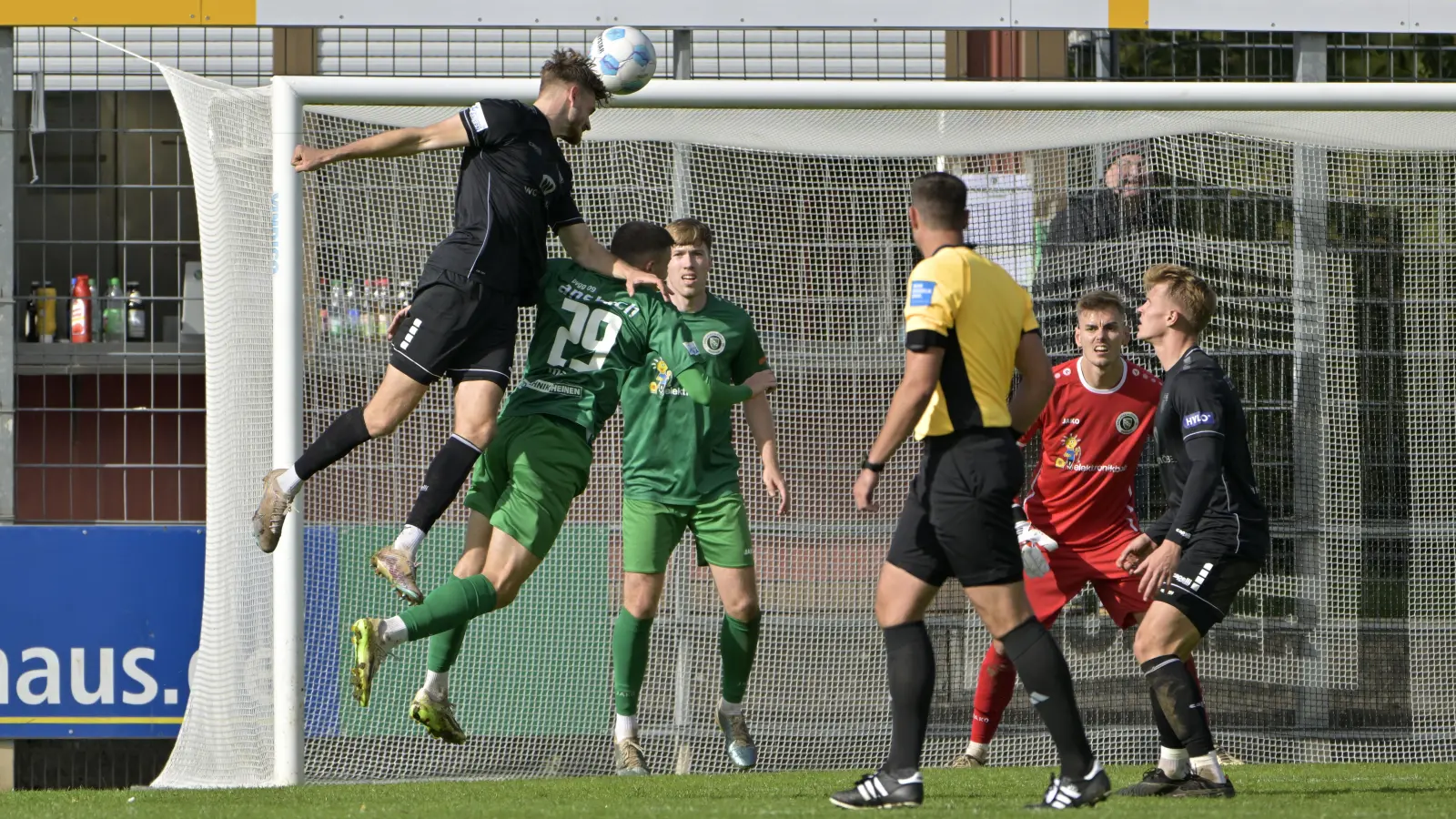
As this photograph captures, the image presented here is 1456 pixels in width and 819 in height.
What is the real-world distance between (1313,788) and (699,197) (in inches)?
132

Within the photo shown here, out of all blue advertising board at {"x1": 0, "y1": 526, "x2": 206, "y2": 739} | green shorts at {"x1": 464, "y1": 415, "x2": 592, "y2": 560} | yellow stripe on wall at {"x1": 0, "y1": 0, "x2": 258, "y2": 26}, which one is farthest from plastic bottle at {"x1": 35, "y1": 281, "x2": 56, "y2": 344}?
green shorts at {"x1": 464, "y1": 415, "x2": 592, "y2": 560}

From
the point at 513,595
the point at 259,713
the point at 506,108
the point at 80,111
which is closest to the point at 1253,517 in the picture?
the point at 513,595

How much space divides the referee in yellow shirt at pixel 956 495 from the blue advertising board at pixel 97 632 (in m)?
3.71

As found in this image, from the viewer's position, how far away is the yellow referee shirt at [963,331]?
418 centimetres

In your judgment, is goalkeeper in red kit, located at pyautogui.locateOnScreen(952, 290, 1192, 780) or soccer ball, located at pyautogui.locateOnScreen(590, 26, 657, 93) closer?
soccer ball, located at pyautogui.locateOnScreen(590, 26, 657, 93)

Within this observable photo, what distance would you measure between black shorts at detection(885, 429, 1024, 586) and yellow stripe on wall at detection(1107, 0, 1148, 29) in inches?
113

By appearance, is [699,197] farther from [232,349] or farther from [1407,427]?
[1407,427]

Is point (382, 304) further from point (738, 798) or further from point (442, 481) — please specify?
point (738, 798)

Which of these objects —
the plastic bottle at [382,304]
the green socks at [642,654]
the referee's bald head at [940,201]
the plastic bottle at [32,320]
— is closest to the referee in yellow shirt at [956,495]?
the referee's bald head at [940,201]

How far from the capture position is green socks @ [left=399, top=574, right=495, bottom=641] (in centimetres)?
481

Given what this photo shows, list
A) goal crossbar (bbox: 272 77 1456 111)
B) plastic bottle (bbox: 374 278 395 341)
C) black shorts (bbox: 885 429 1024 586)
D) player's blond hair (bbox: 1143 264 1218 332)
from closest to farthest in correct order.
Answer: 1. black shorts (bbox: 885 429 1024 586)
2. player's blond hair (bbox: 1143 264 1218 332)
3. goal crossbar (bbox: 272 77 1456 111)
4. plastic bottle (bbox: 374 278 395 341)

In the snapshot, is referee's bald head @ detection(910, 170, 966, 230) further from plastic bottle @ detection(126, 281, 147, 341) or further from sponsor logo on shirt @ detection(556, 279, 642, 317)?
plastic bottle @ detection(126, 281, 147, 341)

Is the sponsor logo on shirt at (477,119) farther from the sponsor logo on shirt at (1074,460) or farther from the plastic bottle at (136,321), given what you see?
the plastic bottle at (136,321)

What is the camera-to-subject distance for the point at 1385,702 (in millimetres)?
6848
